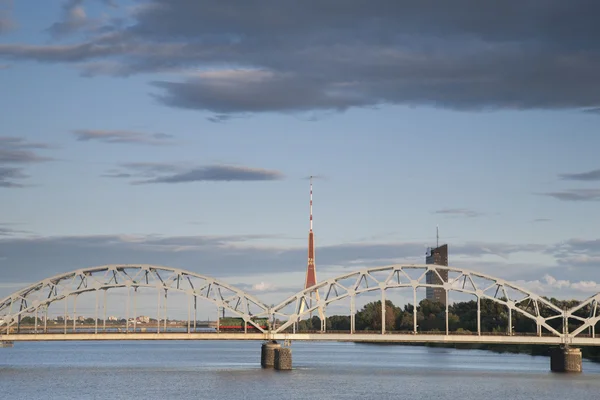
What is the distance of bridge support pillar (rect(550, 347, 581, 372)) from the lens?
131 metres

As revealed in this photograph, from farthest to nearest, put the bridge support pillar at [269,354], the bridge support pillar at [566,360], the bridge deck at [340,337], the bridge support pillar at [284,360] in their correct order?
the bridge support pillar at [269,354]
the bridge support pillar at [284,360]
the bridge support pillar at [566,360]
the bridge deck at [340,337]

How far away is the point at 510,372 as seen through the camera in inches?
5162

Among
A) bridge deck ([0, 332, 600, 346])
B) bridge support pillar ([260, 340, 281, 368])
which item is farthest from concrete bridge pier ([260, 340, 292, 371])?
bridge deck ([0, 332, 600, 346])

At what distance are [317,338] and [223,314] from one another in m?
13.8

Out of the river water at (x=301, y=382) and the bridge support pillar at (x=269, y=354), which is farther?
the bridge support pillar at (x=269, y=354)

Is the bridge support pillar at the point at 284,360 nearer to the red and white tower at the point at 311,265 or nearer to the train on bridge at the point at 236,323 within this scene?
the train on bridge at the point at 236,323

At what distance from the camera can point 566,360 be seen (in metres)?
132

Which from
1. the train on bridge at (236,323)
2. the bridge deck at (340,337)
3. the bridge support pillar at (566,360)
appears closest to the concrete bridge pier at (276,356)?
the bridge deck at (340,337)

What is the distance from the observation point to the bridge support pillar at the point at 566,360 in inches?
5157

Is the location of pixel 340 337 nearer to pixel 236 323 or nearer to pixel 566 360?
pixel 236 323

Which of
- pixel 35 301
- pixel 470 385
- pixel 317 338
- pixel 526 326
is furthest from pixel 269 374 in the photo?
pixel 526 326

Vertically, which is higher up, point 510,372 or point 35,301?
point 35,301

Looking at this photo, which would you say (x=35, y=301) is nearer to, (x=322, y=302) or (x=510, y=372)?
(x=322, y=302)

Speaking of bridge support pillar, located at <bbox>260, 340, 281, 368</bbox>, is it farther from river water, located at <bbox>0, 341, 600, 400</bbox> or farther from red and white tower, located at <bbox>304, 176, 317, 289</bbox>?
red and white tower, located at <bbox>304, 176, 317, 289</bbox>
